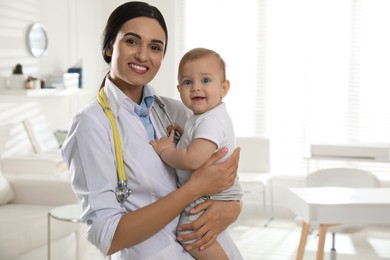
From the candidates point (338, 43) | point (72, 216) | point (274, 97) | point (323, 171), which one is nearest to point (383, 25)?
point (338, 43)

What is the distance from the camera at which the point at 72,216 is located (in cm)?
362

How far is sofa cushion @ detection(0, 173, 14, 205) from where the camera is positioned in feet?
13.9

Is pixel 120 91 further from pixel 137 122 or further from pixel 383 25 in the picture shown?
pixel 383 25

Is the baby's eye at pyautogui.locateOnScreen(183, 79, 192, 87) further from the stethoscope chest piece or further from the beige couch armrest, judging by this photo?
the beige couch armrest

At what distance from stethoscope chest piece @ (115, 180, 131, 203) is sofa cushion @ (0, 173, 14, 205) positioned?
305 cm

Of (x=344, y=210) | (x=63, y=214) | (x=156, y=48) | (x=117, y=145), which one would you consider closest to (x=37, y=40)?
(x=63, y=214)

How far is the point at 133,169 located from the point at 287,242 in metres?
3.72

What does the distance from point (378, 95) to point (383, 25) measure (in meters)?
0.68

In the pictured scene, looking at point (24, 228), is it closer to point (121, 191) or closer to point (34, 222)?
point (34, 222)

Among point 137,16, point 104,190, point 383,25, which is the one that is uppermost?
point 383,25

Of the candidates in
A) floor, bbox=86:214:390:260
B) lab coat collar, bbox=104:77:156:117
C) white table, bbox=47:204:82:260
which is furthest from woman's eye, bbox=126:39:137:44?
floor, bbox=86:214:390:260

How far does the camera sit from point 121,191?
1.40 m

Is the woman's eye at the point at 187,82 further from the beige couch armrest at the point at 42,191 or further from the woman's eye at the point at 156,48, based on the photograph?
the beige couch armrest at the point at 42,191

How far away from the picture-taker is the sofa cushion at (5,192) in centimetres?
422
